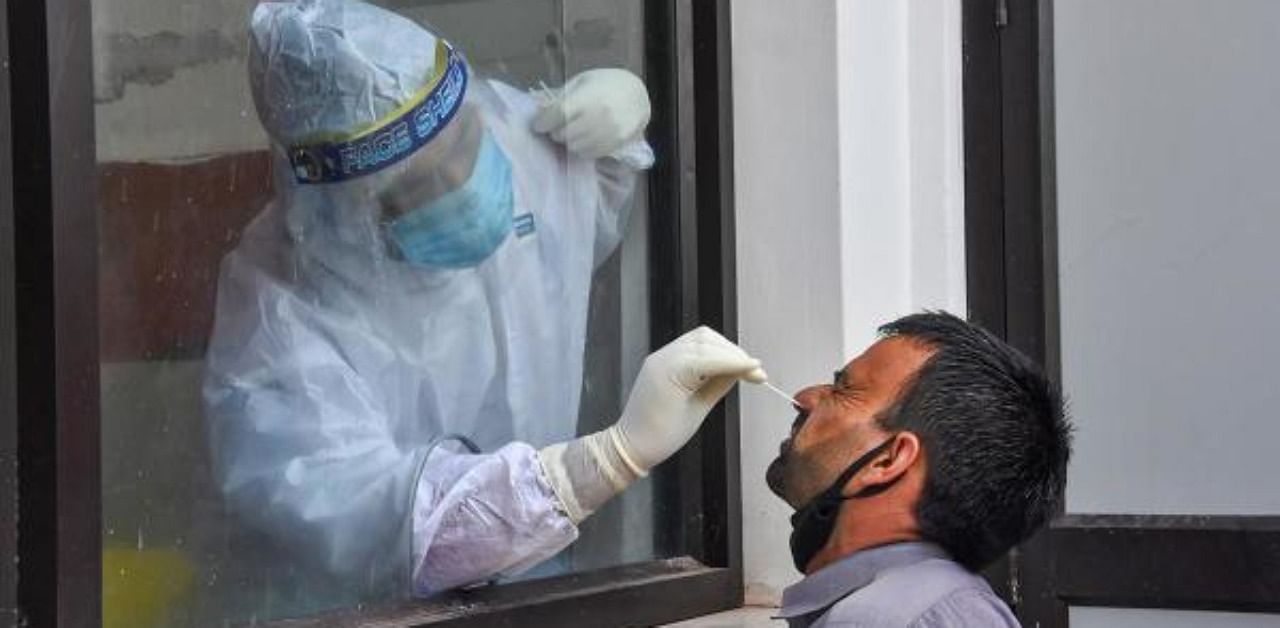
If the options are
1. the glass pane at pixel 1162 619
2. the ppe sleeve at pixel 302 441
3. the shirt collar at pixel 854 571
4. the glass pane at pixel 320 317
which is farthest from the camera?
the glass pane at pixel 1162 619

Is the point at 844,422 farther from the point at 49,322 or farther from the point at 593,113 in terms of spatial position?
the point at 593,113

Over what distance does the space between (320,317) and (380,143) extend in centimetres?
25

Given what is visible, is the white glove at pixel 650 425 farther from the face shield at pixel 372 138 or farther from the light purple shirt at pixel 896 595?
the light purple shirt at pixel 896 595

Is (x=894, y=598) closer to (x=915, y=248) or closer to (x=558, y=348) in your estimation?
(x=558, y=348)

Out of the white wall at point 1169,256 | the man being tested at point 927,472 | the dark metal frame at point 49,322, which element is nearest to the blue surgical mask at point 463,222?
the dark metal frame at point 49,322

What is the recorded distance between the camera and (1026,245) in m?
4.08

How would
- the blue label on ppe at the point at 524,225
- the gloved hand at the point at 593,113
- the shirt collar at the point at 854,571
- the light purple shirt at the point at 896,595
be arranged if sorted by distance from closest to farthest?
the light purple shirt at the point at 896,595 < the shirt collar at the point at 854,571 < the blue label on ppe at the point at 524,225 < the gloved hand at the point at 593,113

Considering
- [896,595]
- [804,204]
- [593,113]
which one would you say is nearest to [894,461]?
[896,595]

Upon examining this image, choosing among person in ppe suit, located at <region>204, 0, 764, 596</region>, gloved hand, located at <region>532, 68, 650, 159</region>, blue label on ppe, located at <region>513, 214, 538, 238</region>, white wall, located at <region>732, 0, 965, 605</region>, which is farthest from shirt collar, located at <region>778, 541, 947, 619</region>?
white wall, located at <region>732, 0, 965, 605</region>

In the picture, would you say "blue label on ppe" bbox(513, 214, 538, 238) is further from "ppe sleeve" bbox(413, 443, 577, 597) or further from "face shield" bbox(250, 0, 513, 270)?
"ppe sleeve" bbox(413, 443, 577, 597)

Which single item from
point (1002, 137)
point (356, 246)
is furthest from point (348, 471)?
point (1002, 137)

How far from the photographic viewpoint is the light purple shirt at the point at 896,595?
208 centimetres

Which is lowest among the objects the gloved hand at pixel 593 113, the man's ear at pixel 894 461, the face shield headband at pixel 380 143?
the man's ear at pixel 894 461

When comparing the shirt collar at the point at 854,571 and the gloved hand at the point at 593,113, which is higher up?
the gloved hand at the point at 593,113
